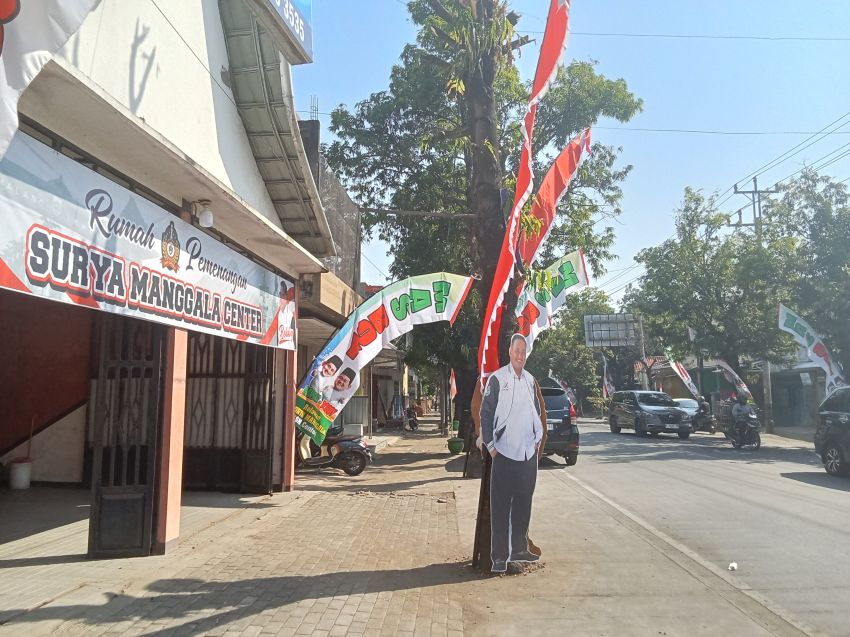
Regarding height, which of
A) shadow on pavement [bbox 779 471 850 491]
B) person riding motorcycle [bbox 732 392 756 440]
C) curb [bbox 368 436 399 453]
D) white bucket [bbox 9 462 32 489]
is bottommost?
curb [bbox 368 436 399 453]

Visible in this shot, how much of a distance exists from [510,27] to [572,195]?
13.5 m

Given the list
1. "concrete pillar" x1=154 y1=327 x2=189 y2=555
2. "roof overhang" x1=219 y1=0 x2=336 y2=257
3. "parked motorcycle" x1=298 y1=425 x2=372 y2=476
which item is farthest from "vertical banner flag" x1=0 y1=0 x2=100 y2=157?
"parked motorcycle" x1=298 y1=425 x2=372 y2=476

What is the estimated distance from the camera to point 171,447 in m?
6.50

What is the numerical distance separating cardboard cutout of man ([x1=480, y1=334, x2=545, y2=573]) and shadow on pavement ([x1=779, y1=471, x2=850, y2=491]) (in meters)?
7.86

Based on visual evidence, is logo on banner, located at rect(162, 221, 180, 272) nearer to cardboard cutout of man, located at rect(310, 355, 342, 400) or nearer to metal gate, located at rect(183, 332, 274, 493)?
cardboard cutout of man, located at rect(310, 355, 342, 400)

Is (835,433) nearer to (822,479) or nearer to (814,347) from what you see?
(822,479)

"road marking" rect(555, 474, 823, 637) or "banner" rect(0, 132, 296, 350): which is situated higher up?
"banner" rect(0, 132, 296, 350)

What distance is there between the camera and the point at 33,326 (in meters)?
10.2

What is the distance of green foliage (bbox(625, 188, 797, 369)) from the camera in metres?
25.1

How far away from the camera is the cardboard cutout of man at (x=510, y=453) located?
566 cm

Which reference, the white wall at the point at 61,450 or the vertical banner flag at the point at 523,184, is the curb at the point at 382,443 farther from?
the vertical banner flag at the point at 523,184

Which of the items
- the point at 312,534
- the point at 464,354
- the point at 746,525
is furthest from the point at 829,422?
the point at 312,534

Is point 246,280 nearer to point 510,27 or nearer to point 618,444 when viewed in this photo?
point 510,27

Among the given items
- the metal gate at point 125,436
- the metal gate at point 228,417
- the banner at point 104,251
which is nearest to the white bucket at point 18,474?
the metal gate at point 228,417
